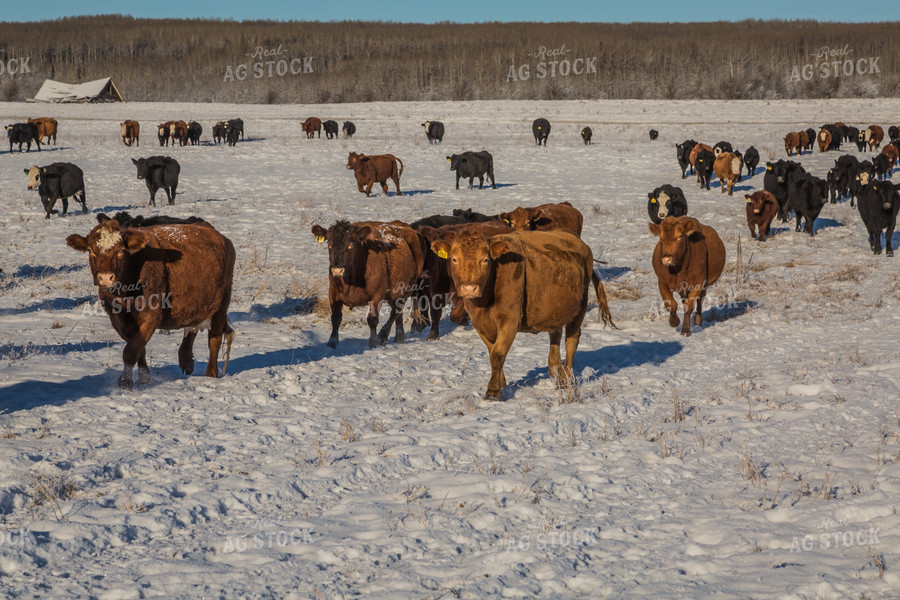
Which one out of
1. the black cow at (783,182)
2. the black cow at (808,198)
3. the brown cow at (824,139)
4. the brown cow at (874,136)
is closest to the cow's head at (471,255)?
the black cow at (808,198)

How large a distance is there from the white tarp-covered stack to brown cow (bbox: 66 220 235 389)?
215ft

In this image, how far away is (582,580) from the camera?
396 cm

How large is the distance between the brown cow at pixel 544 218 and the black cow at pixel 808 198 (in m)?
7.86

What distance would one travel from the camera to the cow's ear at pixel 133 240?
6.87m

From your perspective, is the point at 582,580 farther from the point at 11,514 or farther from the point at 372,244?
the point at 372,244

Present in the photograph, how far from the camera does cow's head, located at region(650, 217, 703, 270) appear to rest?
10.6m

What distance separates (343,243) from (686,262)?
4.68 m

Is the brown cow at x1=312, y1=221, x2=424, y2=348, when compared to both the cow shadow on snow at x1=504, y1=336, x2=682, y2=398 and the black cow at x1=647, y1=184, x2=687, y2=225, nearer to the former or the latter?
the cow shadow on snow at x1=504, y1=336, x2=682, y2=398

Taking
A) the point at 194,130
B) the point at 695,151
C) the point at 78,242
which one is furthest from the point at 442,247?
the point at 194,130

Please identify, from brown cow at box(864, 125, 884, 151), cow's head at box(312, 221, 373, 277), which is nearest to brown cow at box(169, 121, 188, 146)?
brown cow at box(864, 125, 884, 151)

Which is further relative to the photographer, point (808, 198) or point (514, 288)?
point (808, 198)

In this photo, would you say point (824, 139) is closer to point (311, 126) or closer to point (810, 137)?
point (810, 137)

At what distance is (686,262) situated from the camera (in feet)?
35.9

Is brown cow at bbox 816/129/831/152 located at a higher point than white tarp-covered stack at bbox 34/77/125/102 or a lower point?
lower
